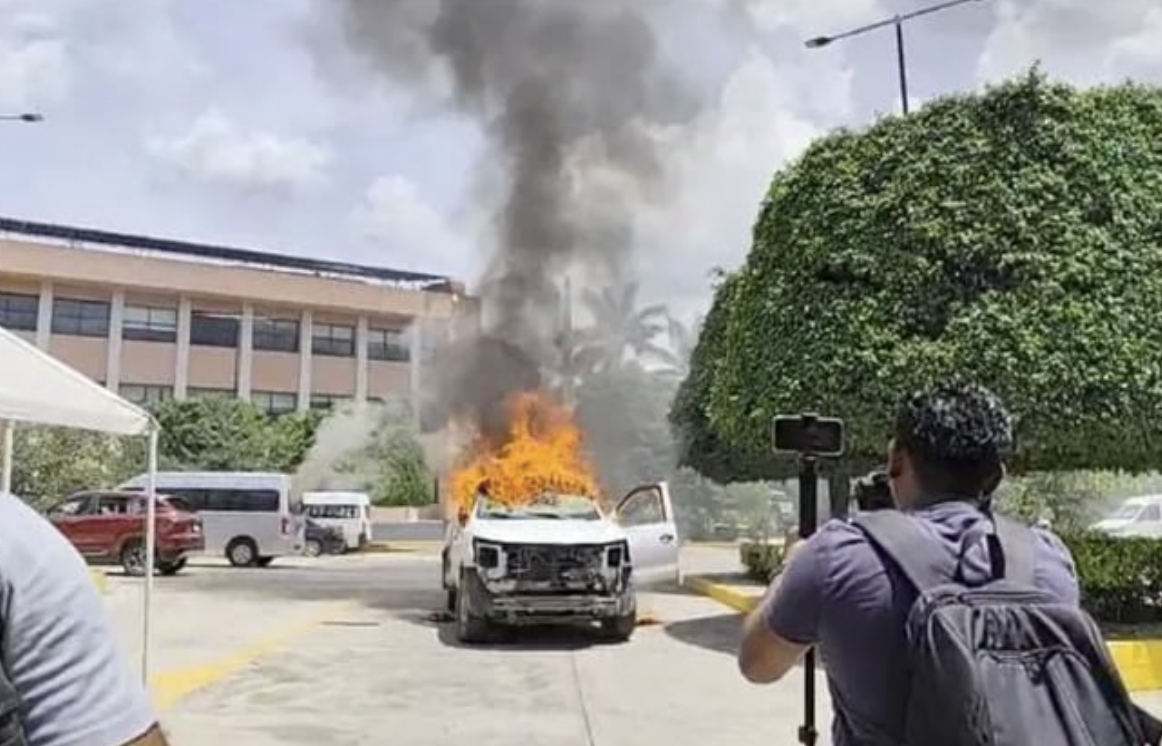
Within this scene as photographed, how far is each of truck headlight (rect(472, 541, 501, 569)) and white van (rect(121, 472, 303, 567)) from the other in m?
15.0

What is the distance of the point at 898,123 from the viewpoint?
11984mm

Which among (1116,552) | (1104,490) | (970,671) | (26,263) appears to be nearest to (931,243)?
(1116,552)

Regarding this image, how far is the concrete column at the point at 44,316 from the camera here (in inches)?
1853

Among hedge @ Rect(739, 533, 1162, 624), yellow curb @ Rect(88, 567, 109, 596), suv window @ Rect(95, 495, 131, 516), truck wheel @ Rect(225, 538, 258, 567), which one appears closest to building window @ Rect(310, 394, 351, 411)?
truck wheel @ Rect(225, 538, 258, 567)

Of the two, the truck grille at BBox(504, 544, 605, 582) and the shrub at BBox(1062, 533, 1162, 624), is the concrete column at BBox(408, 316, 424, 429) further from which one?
the shrub at BBox(1062, 533, 1162, 624)

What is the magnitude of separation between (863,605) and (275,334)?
51501mm

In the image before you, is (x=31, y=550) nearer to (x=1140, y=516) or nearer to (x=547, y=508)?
(x=547, y=508)

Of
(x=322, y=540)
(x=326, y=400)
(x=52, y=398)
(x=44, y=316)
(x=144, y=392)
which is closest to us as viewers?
(x=52, y=398)

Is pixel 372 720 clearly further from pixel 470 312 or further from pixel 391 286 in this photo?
pixel 391 286

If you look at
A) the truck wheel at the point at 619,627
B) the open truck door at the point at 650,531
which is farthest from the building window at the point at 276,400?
the truck wheel at the point at 619,627

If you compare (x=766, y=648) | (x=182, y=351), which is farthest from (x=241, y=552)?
(x=766, y=648)

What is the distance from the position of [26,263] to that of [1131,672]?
4416 cm

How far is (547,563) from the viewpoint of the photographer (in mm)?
12539

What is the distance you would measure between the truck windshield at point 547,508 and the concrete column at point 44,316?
37.8 metres
